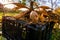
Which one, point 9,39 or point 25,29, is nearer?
point 25,29

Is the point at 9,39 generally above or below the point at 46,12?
below

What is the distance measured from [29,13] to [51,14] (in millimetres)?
79

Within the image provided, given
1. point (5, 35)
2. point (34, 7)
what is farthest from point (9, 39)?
point (34, 7)

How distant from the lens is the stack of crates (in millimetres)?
500

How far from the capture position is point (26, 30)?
0.51 metres

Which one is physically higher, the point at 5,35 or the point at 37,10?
the point at 37,10

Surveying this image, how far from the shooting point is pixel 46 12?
563mm

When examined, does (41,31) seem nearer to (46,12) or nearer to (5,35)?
(46,12)

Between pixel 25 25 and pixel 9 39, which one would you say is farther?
pixel 9 39

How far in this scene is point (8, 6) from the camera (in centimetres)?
62

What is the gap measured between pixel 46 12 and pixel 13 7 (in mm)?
120

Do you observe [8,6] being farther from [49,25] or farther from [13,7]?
[49,25]

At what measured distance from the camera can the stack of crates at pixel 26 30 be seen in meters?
0.50

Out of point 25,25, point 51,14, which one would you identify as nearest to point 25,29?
point 25,25
